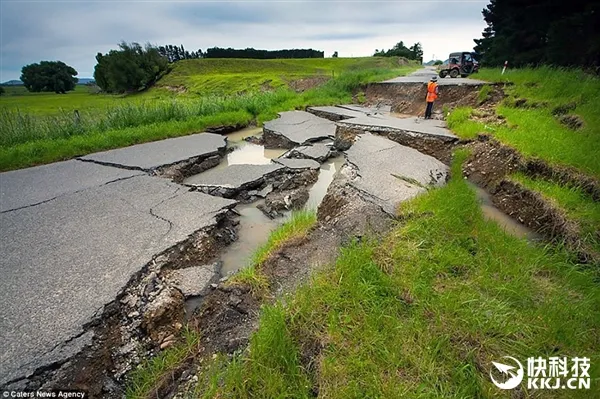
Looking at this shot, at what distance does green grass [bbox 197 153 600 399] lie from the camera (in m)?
1.74

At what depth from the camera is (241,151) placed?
7957 mm

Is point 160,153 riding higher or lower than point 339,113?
lower

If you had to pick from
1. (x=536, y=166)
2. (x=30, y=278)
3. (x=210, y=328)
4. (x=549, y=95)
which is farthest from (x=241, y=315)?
(x=549, y=95)

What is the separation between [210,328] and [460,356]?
1.84m

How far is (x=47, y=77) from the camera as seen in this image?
2044 inches

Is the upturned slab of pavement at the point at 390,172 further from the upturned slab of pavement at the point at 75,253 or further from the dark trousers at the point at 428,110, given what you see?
the dark trousers at the point at 428,110

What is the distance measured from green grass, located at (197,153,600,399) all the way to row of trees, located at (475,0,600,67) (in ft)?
37.8

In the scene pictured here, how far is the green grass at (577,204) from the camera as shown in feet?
10.2

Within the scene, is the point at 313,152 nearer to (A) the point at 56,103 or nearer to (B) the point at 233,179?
(B) the point at 233,179

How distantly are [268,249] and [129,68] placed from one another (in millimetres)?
46221

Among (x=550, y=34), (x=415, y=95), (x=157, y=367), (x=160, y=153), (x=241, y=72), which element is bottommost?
(x=157, y=367)

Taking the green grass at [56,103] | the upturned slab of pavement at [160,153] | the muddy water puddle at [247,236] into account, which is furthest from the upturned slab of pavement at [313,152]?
the green grass at [56,103]

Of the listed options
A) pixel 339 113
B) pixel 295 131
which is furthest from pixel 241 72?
pixel 295 131

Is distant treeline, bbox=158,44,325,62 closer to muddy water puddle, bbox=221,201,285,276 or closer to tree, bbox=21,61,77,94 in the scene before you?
tree, bbox=21,61,77,94
